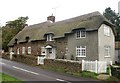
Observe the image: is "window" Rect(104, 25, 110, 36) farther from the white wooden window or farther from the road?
the road

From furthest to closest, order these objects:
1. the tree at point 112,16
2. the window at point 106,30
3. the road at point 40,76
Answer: the tree at point 112,16 < the window at point 106,30 < the road at point 40,76

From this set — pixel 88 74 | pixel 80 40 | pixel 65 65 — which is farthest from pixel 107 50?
pixel 88 74

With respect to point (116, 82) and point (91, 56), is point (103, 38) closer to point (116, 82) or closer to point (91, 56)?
point (91, 56)

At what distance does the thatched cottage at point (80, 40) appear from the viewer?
28.9 m

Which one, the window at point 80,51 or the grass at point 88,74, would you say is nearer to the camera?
the grass at point 88,74

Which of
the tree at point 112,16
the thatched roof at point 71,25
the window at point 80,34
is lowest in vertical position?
the window at point 80,34

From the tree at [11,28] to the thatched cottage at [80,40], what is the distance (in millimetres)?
19605

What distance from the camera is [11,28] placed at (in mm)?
60656

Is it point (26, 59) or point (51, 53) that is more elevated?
point (51, 53)

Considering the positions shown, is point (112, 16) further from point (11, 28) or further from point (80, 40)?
point (80, 40)

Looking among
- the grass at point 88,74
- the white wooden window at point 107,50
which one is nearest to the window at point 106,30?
the white wooden window at point 107,50

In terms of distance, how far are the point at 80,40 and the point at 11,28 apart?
35063 mm

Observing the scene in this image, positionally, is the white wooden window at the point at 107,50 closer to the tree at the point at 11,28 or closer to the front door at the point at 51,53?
the front door at the point at 51,53

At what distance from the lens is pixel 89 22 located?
29906 millimetres
